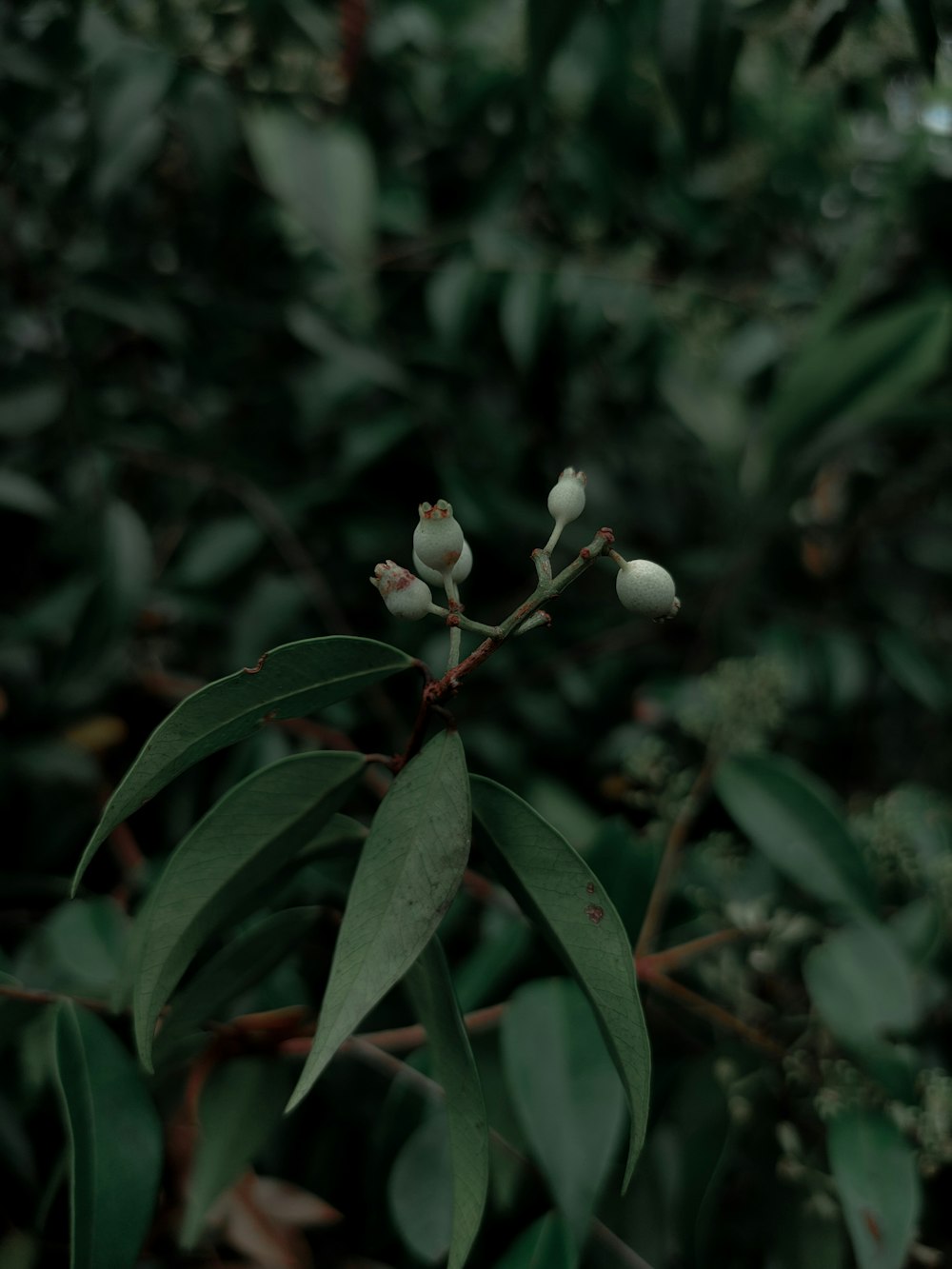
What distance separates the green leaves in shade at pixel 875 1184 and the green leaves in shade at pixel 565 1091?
0.15 m

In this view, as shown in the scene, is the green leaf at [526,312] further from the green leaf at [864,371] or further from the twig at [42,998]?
the twig at [42,998]

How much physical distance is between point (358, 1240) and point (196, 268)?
109cm

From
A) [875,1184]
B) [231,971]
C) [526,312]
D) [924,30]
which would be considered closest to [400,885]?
[231,971]

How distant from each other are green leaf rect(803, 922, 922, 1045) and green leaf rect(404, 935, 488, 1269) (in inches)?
13.6

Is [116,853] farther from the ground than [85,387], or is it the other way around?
[85,387]

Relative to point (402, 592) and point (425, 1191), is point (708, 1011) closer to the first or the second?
point (425, 1191)

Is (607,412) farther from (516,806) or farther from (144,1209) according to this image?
(144,1209)

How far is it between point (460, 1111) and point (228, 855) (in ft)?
0.52

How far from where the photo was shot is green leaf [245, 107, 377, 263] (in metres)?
1.05

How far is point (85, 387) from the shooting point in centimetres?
111

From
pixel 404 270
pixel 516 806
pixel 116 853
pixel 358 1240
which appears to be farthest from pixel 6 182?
pixel 358 1240

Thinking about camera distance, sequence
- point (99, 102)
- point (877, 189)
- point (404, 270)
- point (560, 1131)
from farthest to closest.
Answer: point (877, 189)
point (404, 270)
point (99, 102)
point (560, 1131)

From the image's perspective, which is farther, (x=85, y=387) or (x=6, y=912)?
(x=85, y=387)

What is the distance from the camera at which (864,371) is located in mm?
1111
